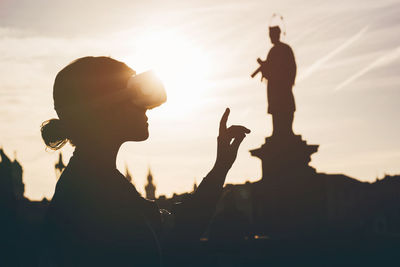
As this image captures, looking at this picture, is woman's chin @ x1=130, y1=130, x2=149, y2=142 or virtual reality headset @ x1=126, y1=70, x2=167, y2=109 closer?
virtual reality headset @ x1=126, y1=70, x2=167, y2=109

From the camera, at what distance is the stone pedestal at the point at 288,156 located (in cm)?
1244

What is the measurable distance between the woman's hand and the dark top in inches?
11.1

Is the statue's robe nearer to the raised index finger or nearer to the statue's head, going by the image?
the statue's head

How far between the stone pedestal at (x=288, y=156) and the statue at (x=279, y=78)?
0.84ft

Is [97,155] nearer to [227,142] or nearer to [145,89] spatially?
[145,89]

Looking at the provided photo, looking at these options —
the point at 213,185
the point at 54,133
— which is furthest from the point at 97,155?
the point at 213,185

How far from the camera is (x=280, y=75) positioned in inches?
506

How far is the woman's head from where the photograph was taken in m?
2.15

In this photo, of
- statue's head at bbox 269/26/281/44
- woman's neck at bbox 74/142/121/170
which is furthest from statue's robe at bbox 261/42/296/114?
woman's neck at bbox 74/142/121/170

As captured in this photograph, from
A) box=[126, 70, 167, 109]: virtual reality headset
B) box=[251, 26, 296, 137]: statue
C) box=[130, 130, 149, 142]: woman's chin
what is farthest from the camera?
box=[251, 26, 296, 137]: statue

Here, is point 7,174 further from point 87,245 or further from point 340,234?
point 340,234

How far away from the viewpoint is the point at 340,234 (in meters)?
11.5

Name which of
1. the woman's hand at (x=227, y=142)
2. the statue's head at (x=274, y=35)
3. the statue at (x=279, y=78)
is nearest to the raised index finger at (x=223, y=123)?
the woman's hand at (x=227, y=142)

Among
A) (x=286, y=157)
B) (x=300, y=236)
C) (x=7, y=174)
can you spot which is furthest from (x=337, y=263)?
(x=7, y=174)
